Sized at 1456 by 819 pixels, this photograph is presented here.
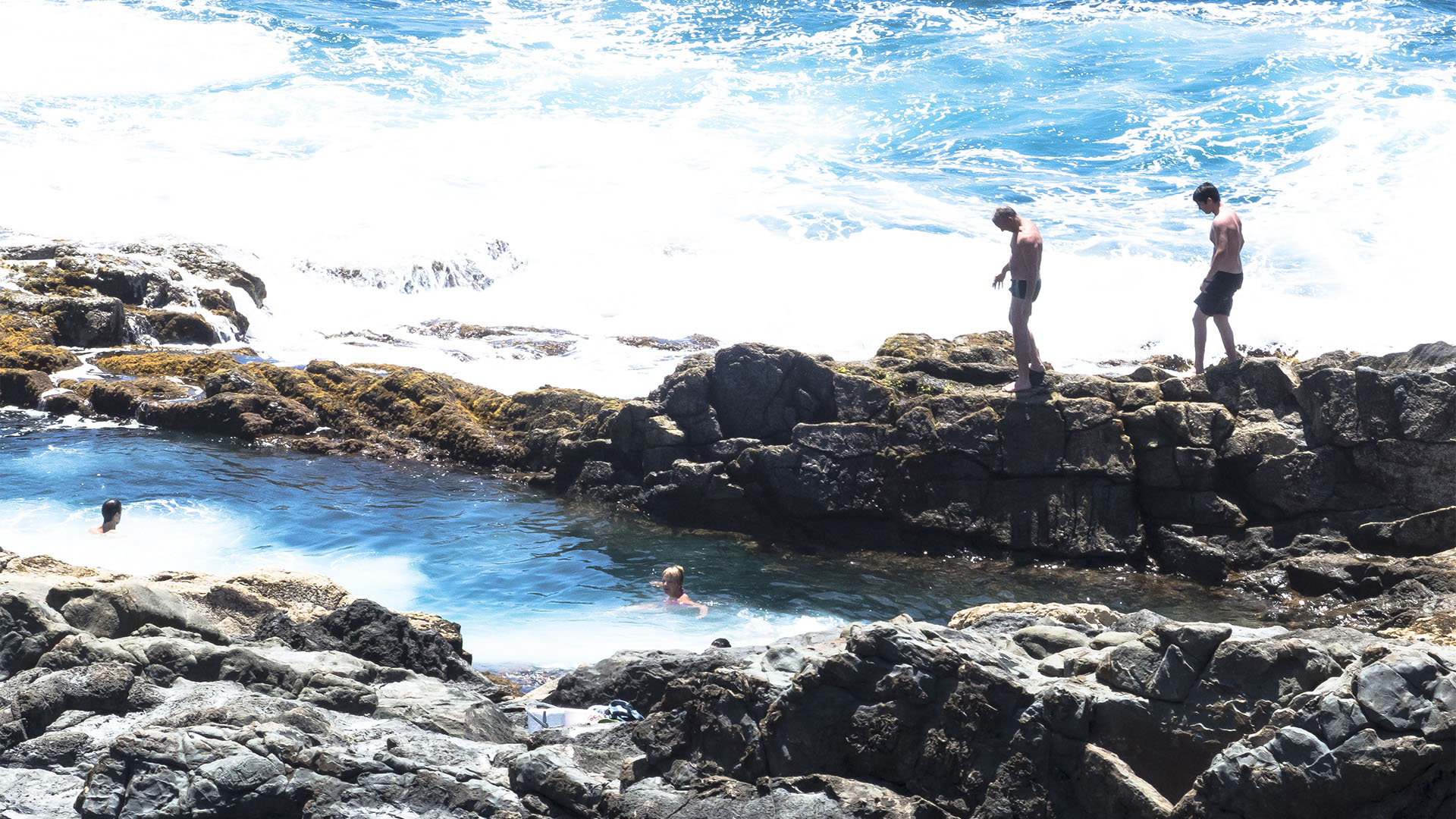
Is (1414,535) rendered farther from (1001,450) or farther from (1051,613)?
(1051,613)

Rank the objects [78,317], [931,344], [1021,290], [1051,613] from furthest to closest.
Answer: [78,317]
[931,344]
[1021,290]
[1051,613]

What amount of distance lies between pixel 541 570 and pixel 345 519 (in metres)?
2.32

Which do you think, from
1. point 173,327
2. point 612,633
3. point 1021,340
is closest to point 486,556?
point 612,633

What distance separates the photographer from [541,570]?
1091 centimetres

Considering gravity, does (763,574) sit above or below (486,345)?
below

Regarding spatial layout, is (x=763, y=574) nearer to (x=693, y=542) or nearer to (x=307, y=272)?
(x=693, y=542)

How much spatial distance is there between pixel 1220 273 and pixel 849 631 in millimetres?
6510

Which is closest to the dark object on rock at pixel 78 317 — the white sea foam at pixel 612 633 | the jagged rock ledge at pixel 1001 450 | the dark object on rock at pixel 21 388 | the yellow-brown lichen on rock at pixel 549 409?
the dark object on rock at pixel 21 388

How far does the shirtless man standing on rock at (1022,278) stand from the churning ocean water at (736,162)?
4625mm

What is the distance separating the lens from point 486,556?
11.2 meters

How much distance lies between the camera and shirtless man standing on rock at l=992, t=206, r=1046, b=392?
1084 centimetres

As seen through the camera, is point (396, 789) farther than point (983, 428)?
No

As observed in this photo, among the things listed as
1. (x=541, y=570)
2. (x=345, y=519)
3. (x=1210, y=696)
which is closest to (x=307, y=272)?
(x=345, y=519)

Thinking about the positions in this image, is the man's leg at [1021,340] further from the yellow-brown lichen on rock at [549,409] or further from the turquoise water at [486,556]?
the yellow-brown lichen on rock at [549,409]
